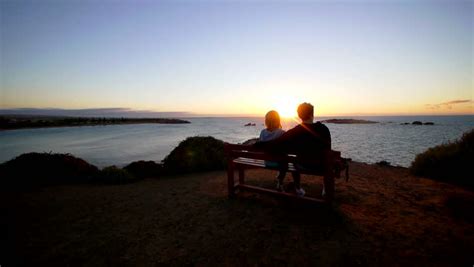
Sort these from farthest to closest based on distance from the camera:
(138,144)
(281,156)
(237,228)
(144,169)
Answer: (138,144) < (144,169) < (281,156) < (237,228)

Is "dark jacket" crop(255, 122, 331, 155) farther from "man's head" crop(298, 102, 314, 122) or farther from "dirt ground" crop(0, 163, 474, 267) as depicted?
"dirt ground" crop(0, 163, 474, 267)

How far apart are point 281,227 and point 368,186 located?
145 inches

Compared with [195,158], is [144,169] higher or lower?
lower

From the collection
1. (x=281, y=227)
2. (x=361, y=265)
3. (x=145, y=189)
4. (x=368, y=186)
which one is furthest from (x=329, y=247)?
(x=145, y=189)

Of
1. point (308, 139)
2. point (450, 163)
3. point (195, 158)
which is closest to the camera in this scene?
point (308, 139)

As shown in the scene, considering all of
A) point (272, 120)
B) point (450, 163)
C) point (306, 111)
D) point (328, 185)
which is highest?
point (306, 111)

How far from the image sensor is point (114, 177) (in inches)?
286

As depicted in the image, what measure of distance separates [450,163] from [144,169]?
32.0 ft

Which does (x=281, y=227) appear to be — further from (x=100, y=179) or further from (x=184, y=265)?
(x=100, y=179)

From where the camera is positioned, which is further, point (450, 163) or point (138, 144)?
point (138, 144)

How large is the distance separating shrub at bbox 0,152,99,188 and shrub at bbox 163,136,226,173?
2492mm

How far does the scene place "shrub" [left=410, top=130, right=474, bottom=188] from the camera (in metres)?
6.72

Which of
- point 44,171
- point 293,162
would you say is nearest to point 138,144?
point 44,171

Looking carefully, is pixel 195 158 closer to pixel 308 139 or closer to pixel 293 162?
pixel 293 162
